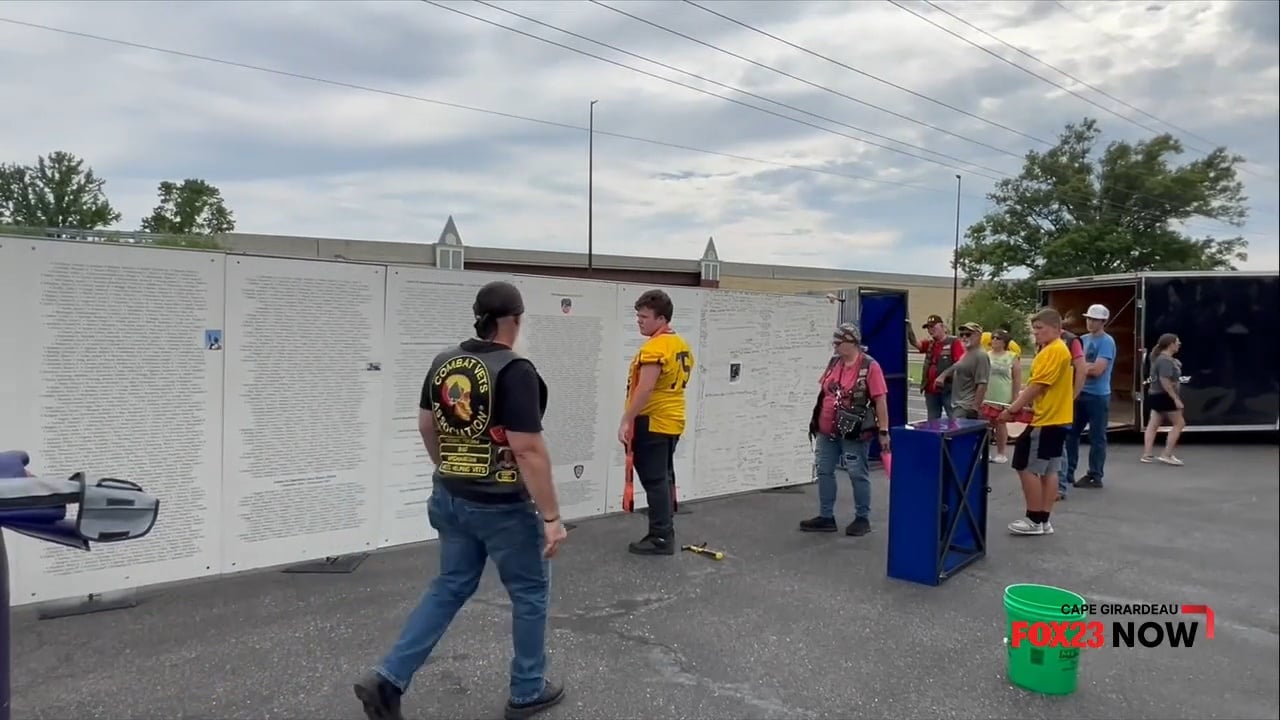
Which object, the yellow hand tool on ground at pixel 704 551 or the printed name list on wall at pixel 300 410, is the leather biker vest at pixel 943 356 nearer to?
the yellow hand tool on ground at pixel 704 551

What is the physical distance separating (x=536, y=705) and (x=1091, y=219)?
11.5m

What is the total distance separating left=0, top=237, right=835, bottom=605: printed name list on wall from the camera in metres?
3.96

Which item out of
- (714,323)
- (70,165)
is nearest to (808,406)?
Answer: (714,323)

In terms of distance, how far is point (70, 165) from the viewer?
12625 millimetres

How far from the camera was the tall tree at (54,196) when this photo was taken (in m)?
10.1

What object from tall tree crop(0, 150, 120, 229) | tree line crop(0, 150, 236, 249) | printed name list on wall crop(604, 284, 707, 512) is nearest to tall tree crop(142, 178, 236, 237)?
tree line crop(0, 150, 236, 249)

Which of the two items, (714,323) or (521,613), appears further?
(714,323)

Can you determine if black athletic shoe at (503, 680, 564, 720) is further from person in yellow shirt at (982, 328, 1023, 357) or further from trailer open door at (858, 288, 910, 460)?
person in yellow shirt at (982, 328, 1023, 357)

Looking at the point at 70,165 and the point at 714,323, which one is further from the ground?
the point at 70,165

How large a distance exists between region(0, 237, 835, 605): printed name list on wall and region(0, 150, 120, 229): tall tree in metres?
6.69

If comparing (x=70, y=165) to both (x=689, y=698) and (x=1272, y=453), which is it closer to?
(x=689, y=698)

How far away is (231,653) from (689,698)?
227 cm

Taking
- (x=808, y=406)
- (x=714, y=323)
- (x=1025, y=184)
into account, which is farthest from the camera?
(x=1025, y=184)

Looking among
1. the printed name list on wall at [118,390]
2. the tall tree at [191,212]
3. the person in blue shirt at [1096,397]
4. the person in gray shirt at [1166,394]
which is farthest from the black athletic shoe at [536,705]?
the tall tree at [191,212]
